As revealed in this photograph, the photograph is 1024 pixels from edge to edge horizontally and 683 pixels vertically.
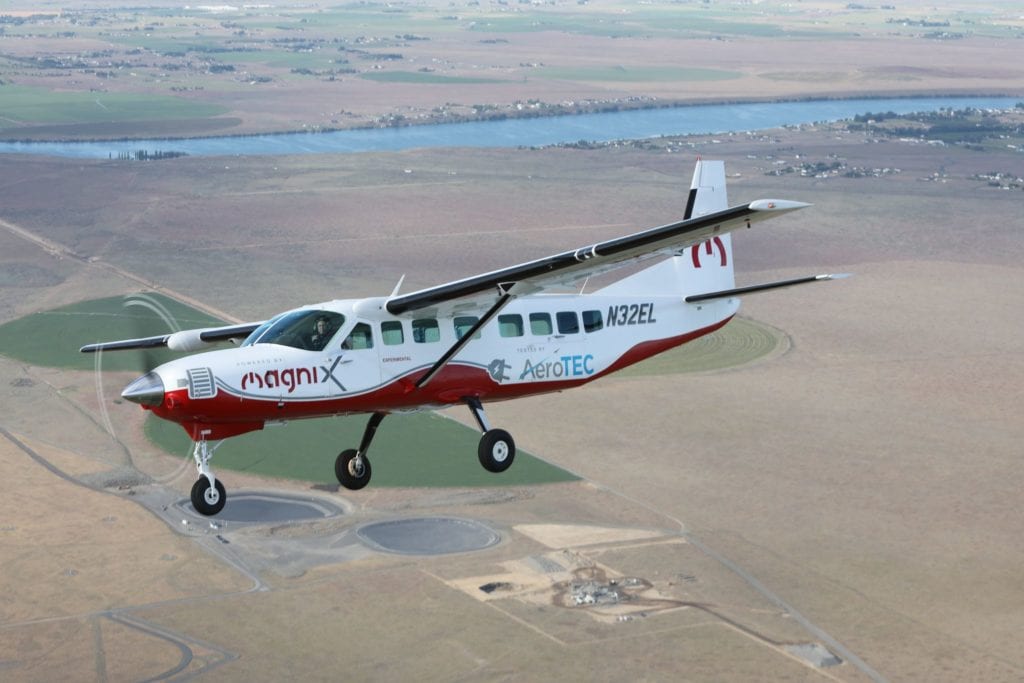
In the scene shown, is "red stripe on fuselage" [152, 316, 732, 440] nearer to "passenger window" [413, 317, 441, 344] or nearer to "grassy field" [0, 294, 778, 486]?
"passenger window" [413, 317, 441, 344]

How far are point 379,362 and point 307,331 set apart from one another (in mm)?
2143

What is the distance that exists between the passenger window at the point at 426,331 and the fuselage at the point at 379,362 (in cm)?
3

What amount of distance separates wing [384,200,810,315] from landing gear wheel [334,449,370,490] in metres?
4.65

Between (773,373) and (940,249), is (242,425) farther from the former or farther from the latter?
(940,249)

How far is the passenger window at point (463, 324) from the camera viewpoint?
44656 millimetres

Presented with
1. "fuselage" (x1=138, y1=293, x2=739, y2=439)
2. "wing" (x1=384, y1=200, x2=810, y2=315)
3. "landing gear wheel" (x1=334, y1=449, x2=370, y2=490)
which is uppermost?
"wing" (x1=384, y1=200, x2=810, y2=315)

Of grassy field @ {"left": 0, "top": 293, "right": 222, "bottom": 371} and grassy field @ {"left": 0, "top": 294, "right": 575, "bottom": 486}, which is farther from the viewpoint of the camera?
grassy field @ {"left": 0, "top": 293, "right": 222, "bottom": 371}

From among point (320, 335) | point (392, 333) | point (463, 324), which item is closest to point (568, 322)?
point (463, 324)

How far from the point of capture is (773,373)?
364ft

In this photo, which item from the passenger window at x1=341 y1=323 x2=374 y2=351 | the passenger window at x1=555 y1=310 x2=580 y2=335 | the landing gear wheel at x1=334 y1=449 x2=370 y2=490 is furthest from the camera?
the passenger window at x1=555 y1=310 x2=580 y2=335

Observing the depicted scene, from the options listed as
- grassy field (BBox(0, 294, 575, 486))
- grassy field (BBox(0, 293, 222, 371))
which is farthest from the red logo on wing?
grassy field (BBox(0, 293, 222, 371))

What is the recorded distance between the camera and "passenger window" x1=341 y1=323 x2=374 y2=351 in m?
43.2

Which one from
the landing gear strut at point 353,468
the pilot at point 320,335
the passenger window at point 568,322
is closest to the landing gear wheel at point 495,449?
the landing gear strut at point 353,468

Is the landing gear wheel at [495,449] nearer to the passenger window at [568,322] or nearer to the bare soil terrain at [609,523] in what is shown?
the passenger window at [568,322]
